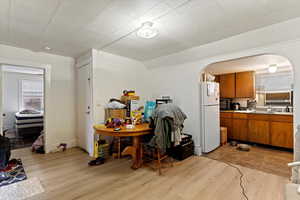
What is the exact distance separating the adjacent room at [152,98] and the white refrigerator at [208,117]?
2 centimetres

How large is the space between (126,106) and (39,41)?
2093mm

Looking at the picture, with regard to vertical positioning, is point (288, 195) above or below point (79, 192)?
above

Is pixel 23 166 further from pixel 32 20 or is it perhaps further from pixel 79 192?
pixel 32 20

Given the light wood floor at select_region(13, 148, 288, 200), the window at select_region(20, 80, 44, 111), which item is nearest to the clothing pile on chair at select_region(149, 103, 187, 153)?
the light wood floor at select_region(13, 148, 288, 200)

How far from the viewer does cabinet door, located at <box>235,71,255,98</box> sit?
14.6ft

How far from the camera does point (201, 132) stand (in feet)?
11.0

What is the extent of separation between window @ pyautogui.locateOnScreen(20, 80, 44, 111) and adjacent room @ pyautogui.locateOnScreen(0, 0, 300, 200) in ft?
5.87

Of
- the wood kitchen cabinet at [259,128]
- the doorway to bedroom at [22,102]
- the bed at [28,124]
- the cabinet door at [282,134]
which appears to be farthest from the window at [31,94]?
the cabinet door at [282,134]

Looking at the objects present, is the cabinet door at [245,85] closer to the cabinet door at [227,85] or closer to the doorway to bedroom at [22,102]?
the cabinet door at [227,85]

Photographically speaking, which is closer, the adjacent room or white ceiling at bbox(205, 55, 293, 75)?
the adjacent room

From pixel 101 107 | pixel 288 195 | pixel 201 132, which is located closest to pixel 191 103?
pixel 201 132

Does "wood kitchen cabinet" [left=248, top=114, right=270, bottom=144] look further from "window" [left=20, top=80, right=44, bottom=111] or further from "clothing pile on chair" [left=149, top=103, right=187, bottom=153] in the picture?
"window" [left=20, top=80, right=44, bottom=111]

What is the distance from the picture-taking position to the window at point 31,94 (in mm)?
6203

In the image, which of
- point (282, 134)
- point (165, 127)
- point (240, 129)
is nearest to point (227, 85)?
point (240, 129)
